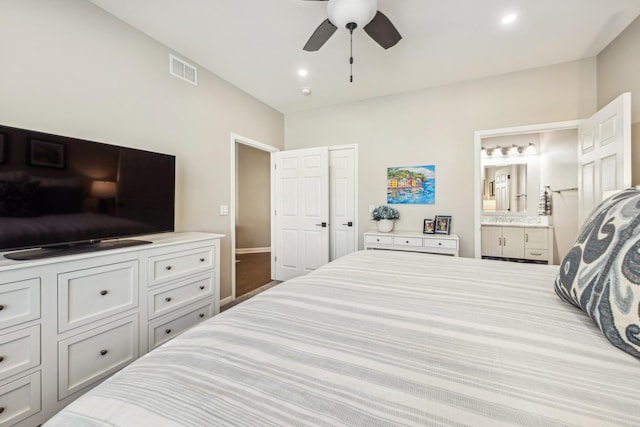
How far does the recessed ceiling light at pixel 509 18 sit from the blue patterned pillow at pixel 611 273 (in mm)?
1982

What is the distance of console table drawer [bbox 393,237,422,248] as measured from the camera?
10.6 ft

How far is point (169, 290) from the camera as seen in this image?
6.64 feet

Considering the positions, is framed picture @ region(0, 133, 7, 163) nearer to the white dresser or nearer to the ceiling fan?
the white dresser

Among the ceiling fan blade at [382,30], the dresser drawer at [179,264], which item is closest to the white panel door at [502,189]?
the ceiling fan blade at [382,30]

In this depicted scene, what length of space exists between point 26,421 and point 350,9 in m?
3.01

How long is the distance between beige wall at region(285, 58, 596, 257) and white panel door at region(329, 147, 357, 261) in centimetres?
15

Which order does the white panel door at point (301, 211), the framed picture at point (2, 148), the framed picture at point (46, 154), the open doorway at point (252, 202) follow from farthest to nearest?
the open doorway at point (252, 202) < the white panel door at point (301, 211) < the framed picture at point (46, 154) < the framed picture at point (2, 148)

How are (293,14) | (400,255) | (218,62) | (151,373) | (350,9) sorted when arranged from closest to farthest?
(151,373)
(350,9)
(400,255)
(293,14)
(218,62)

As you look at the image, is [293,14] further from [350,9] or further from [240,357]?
[240,357]

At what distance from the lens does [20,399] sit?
1.31 metres

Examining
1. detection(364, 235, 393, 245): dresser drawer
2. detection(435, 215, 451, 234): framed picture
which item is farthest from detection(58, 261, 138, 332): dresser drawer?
detection(435, 215, 451, 234): framed picture

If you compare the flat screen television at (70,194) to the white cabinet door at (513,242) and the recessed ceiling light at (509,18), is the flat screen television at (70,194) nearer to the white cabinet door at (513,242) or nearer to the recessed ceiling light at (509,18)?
the recessed ceiling light at (509,18)

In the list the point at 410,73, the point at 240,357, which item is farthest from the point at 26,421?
the point at 410,73

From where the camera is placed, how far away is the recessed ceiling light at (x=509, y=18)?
2123mm
